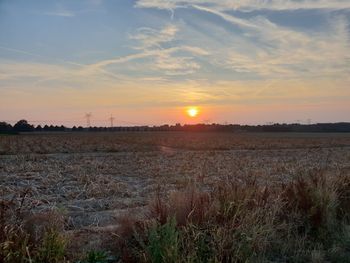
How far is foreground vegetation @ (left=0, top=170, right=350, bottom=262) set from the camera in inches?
216

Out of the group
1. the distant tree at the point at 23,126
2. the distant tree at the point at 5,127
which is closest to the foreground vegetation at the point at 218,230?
the distant tree at the point at 5,127

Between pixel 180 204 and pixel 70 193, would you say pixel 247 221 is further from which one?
pixel 70 193

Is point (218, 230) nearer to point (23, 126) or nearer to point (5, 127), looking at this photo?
point (5, 127)

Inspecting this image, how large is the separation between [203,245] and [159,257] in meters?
0.70

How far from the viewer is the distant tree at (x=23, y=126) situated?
453ft

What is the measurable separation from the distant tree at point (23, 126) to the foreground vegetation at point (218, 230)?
136 metres

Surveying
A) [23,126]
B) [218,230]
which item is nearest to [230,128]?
[23,126]

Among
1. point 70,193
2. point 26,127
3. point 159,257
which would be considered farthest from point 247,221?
point 26,127

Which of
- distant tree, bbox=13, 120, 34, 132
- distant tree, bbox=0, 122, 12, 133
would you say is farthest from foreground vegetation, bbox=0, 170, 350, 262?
distant tree, bbox=13, 120, 34, 132

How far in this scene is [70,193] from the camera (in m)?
13.3

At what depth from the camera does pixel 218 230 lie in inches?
238

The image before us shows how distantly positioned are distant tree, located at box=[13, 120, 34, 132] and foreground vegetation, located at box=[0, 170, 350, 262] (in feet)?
447

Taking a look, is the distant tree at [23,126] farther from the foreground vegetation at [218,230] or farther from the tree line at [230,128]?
the foreground vegetation at [218,230]

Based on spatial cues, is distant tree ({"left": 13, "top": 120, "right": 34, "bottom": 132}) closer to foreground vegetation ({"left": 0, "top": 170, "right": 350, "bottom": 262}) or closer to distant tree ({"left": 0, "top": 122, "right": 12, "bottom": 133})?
distant tree ({"left": 0, "top": 122, "right": 12, "bottom": 133})
